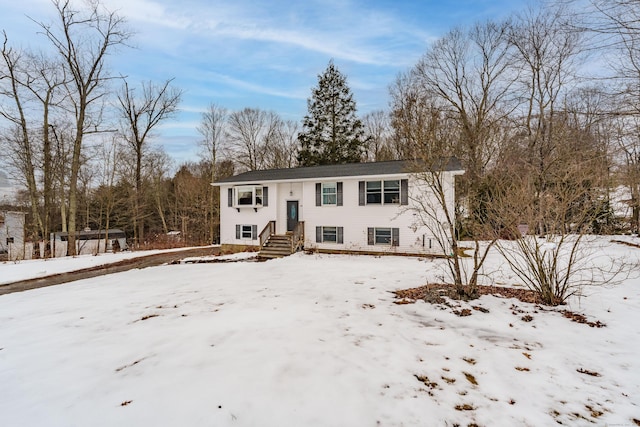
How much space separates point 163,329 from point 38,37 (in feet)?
60.4

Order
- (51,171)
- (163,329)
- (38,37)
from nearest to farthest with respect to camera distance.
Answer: (163,329) < (38,37) < (51,171)

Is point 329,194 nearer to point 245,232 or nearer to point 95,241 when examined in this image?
point 245,232

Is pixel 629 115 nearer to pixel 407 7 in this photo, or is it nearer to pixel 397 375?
pixel 397 375

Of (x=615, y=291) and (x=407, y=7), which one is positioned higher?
(x=407, y=7)

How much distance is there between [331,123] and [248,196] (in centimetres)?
1327

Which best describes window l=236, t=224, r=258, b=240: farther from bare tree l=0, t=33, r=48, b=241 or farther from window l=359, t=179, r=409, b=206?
bare tree l=0, t=33, r=48, b=241

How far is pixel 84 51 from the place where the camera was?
15477 millimetres

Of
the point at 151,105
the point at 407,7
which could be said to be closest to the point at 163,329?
the point at 407,7

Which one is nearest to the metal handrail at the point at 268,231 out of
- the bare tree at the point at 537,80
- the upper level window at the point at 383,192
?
the upper level window at the point at 383,192

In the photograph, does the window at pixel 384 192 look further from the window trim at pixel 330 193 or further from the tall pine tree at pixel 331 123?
the tall pine tree at pixel 331 123

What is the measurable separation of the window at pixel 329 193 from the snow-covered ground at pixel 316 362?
8.74 meters

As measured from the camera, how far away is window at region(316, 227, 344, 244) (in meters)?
14.6

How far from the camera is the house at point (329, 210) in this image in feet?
44.0

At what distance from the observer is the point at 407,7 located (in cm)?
1117
